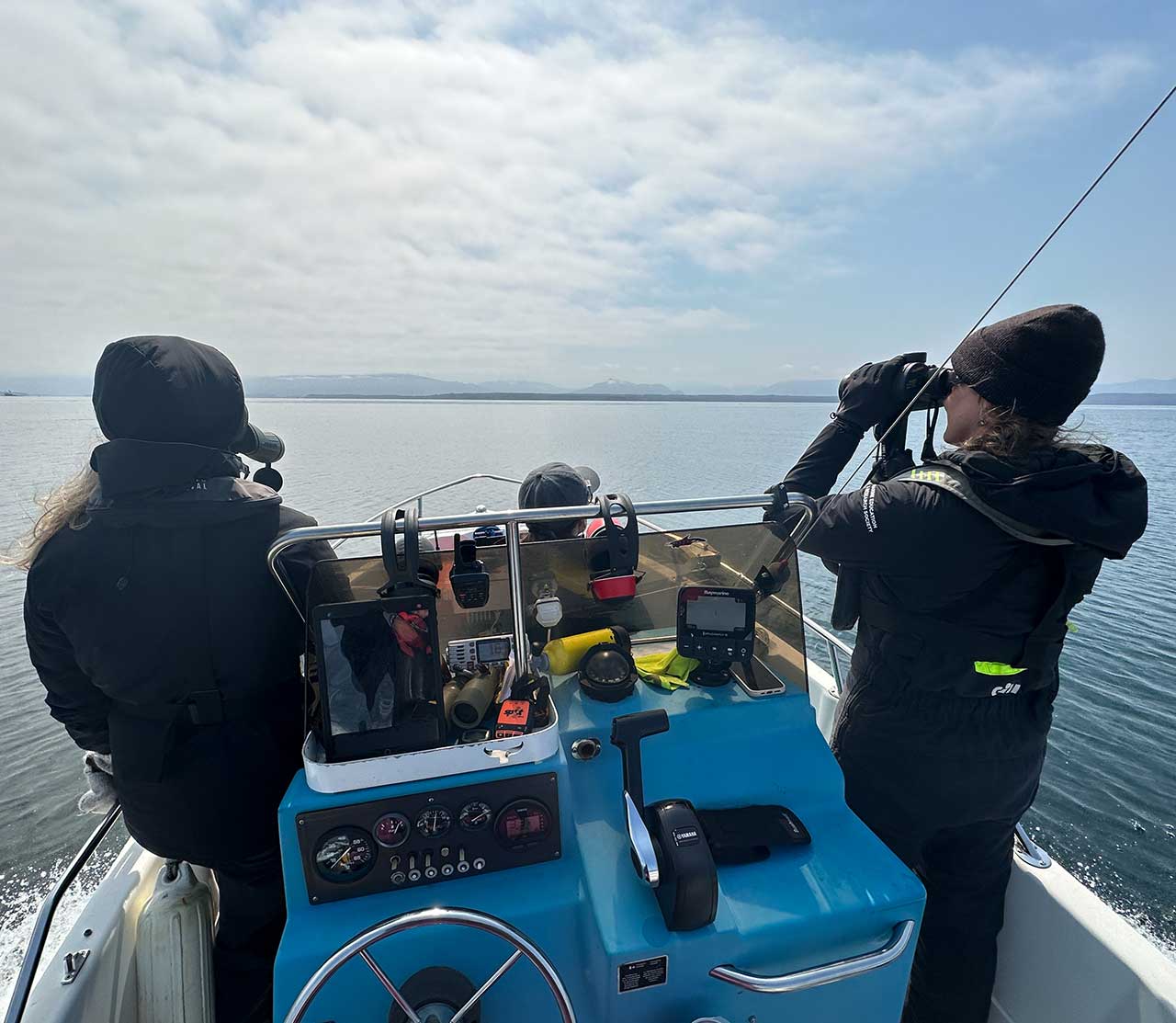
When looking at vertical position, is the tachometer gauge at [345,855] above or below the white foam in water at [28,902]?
above

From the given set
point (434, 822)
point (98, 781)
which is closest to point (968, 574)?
point (434, 822)

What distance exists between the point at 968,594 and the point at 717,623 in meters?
0.65

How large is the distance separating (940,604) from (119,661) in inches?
83.0

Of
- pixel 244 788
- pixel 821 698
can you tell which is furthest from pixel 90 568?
pixel 821 698

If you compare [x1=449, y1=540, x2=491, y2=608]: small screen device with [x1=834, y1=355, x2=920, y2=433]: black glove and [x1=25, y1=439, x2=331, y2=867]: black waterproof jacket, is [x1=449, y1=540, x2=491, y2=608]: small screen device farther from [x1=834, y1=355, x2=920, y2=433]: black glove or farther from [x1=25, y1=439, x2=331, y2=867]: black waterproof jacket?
[x1=834, y1=355, x2=920, y2=433]: black glove

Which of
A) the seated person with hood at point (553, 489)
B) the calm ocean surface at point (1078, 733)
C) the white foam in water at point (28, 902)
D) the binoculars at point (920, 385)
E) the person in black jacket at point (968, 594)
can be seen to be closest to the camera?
the person in black jacket at point (968, 594)

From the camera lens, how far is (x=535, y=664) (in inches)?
70.2

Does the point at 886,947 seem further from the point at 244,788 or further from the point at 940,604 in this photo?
the point at 244,788

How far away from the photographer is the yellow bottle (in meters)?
1.83

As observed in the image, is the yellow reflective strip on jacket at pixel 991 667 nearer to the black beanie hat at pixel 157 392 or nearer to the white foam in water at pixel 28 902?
the black beanie hat at pixel 157 392

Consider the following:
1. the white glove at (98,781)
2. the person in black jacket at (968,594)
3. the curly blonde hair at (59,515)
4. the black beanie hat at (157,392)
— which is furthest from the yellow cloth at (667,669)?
the white glove at (98,781)

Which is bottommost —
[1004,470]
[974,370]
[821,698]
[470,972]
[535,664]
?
[821,698]

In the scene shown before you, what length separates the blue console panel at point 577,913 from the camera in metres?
1.25

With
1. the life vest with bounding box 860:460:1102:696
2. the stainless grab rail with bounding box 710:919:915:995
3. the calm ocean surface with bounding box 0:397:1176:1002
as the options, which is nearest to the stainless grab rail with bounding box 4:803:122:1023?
the calm ocean surface with bounding box 0:397:1176:1002
